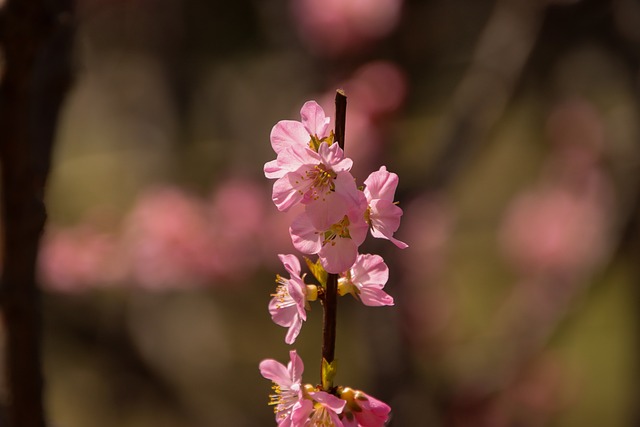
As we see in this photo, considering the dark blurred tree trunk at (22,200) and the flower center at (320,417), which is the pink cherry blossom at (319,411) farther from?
the dark blurred tree trunk at (22,200)

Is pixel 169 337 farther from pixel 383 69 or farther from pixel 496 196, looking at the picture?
pixel 496 196

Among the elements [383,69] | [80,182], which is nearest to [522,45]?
[383,69]

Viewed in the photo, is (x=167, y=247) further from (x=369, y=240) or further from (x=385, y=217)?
(x=385, y=217)

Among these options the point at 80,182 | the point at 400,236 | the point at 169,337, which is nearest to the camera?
the point at 400,236

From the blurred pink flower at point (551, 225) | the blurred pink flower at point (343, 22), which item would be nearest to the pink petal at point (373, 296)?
the blurred pink flower at point (343, 22)

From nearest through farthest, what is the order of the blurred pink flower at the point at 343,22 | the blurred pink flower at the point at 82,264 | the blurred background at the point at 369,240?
1. the blurred background at the point at 369,240
2. the blurred pink flower at the point at 343,22
3. the blurred pink flower at the point at 82,264

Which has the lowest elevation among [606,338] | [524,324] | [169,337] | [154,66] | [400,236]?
[606,338]

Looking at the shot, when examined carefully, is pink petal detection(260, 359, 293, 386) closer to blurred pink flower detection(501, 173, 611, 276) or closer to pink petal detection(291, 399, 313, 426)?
pink petal detection(291, 399, 313, 426)
